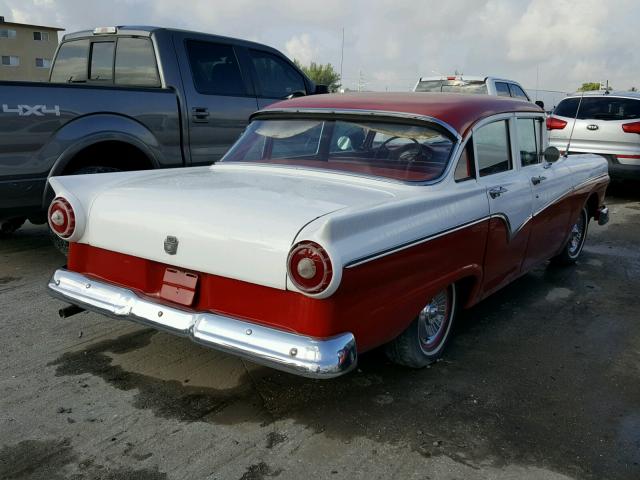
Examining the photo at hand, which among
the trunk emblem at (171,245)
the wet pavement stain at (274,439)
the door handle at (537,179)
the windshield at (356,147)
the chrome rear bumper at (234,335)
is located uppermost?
the windshield at (356,147)

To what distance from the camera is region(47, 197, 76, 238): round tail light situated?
337cm

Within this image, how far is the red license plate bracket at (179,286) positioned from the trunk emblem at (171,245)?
0.39 ft

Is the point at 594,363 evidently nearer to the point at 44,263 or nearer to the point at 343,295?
the point at 343,295

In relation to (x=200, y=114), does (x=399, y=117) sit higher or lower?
higher

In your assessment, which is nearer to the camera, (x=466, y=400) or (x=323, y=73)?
(x=466, y=400)

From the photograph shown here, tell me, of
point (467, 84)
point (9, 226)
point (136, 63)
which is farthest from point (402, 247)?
Result: point (467, 84)

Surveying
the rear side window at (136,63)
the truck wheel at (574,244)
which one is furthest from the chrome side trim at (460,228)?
the rear side window at (136,63)

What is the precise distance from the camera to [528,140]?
4.83 metres

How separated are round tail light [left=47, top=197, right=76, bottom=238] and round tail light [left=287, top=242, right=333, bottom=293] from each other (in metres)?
1.42

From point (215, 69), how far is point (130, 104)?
128 centimetres

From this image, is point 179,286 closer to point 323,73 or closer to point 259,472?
point 259,472

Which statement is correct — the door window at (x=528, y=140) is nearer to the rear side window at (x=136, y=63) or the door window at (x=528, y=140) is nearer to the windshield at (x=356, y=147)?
the windshield at (x=356, y=147)

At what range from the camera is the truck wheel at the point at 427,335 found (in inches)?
139

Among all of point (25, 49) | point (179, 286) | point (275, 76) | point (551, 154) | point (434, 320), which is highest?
point (25, 49)
